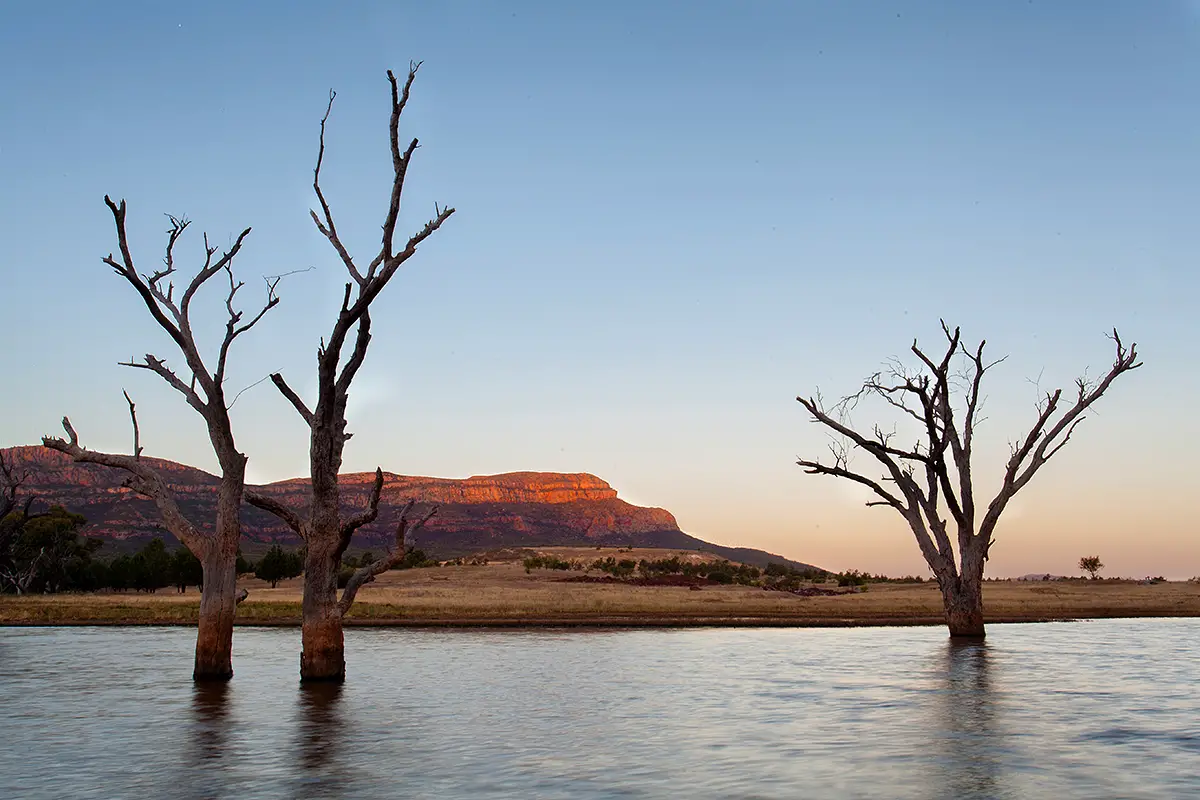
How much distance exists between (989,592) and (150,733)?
67.6 metres

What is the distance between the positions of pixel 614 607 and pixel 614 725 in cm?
3991

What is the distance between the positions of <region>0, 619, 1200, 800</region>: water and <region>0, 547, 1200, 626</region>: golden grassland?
608 inches

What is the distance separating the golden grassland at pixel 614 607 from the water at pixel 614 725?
50.6 feet

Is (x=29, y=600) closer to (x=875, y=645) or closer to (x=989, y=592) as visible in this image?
(x=875, y=645)

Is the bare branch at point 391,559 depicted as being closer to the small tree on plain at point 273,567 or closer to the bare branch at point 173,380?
the bare branch at point 173,380

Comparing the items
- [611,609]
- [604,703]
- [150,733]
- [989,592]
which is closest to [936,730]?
[604,703]

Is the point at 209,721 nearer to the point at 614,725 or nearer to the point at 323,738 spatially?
the point at 323,738

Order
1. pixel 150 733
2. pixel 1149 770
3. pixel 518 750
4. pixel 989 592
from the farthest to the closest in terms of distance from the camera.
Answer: pixel 989 592 < pixel 150 733 < pixel 518 750 < pixel 1149 770

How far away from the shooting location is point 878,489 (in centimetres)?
3416

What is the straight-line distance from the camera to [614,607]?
57.1 m

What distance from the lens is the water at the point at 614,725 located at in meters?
12.7

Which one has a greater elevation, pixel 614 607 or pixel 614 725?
pixel 614 607

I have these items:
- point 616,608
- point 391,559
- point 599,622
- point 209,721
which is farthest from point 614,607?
point 209,721

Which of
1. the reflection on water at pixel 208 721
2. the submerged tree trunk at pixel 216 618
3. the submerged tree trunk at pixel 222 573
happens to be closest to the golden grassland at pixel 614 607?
the submerged tree trunk at pixel 216 618
